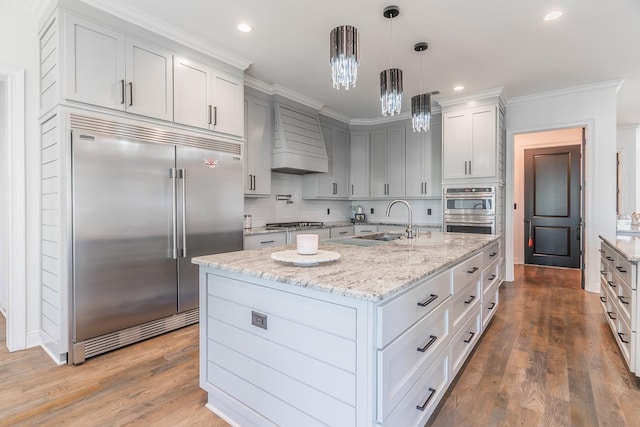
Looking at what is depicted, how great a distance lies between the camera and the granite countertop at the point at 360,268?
1231 millimetres

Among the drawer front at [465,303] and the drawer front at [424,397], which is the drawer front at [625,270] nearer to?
the drawer front at [465,303]

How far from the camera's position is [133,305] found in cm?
266

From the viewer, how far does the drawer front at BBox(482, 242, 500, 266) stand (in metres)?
2.71

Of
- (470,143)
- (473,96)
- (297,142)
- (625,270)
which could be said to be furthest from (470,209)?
(297,142)

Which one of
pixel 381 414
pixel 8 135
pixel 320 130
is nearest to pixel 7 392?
pixel 8 135

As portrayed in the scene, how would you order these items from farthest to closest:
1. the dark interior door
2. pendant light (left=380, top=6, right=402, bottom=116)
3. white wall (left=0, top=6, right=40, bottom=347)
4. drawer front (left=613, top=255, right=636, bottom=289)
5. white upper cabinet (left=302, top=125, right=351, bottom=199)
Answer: the dark interior door → white upper cabinet (left=302, top=125, right=351, bottom=199) → white wall (left=0, top=6, right=40, bottom=347) → pendant light (left=380, top=6, right=402, bottom=116) → drawer front (left=613, top=255, right=636, bottom=289)

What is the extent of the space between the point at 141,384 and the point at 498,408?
7.04ft

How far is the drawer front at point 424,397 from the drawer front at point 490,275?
41.8 inches

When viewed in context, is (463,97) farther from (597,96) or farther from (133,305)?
(133,305)

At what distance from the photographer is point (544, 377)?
2191mm

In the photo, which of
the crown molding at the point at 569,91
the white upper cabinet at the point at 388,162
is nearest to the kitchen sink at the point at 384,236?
the white upper cabinet at the point at 388,162

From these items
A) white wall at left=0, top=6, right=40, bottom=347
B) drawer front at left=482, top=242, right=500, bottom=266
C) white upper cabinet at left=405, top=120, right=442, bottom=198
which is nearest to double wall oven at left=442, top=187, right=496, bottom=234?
white upper cabinet at left=405, top=120, right=442, bottom=198

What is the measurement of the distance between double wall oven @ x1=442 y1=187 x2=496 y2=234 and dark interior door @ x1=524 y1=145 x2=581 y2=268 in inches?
91.6

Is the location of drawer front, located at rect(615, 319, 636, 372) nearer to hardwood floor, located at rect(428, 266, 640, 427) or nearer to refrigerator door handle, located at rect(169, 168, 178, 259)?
hardwood floor, located at rect(428, 266, 640, 427)
